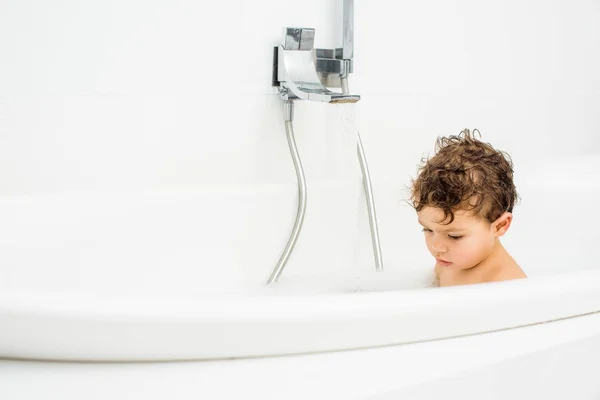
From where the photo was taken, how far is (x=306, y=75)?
1.71 meters

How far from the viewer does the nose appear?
1372 mm

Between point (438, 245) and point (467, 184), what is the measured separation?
0.12 metres

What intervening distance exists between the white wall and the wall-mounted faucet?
0.11 ft

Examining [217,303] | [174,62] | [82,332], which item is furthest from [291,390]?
[174,62]

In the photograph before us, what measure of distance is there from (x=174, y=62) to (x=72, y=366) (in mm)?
969

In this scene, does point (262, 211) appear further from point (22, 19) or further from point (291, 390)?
point (291, 390)

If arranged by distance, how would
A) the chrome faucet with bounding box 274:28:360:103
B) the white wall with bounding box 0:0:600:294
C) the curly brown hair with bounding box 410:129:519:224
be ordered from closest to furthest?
1. the curly brown hair with bounding box 410:129:519:224
2. the white wall with bounding box 0:0:600:294
3. the chrome faucet with bounding box 274:28:360:103

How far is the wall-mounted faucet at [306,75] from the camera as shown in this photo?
67.1 inches

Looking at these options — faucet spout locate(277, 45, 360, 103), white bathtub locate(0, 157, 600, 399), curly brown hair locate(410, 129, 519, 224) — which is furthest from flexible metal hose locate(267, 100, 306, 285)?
white bathtub locate(0, 157, 600, 399)

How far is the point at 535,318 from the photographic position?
964 mm

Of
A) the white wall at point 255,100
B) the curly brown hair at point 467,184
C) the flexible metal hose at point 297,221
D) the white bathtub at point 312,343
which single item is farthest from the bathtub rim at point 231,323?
the flexible metal hose at point 297,221

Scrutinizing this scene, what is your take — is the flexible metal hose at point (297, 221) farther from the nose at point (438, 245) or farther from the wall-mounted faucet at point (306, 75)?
the nose at point (438, 245)

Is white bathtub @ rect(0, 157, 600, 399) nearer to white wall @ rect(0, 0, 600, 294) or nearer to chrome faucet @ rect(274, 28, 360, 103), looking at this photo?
white wall @ rect(0, 0, 600, 294)

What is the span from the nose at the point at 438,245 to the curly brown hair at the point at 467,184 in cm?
4
